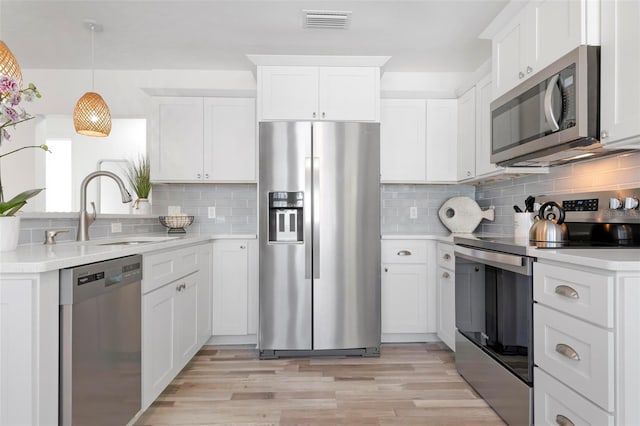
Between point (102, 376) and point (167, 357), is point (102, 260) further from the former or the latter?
point (167, 357)

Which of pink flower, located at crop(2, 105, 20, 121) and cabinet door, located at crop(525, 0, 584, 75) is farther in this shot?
cabinet door, located at crop(525, 0, 584, 75)

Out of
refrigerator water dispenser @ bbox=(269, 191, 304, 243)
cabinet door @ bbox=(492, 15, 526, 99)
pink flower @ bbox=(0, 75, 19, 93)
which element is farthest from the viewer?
refrigerator water dispenser @ bbox=(269, 191, 304, 243)

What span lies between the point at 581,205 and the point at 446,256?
3.45 feet

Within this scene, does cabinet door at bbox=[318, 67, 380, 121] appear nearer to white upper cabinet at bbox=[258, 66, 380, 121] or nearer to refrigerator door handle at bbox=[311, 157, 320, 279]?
white upper cabinet at bbox=[258, 66, 380, 121]

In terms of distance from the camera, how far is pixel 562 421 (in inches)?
61.9

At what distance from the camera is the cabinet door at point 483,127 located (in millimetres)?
2889

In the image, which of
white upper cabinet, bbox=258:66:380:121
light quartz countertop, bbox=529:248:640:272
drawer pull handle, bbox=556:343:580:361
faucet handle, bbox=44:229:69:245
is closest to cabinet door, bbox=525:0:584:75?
light quartz countertop, bbox=529:248:640:272

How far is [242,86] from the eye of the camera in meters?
3.60

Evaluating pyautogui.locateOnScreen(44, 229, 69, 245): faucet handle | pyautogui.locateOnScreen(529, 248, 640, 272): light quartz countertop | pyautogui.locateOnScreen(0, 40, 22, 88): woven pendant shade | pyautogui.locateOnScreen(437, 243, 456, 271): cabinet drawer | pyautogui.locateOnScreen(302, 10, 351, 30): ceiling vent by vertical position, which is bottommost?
pyautogui.locateOnScreen(437, 243, 456, 271): cabinet drawer

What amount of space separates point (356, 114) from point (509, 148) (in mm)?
1182

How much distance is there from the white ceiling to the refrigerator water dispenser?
1205mm

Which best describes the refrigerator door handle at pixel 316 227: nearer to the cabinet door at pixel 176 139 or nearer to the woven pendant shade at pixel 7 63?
the cabinet door at pixel 176 139

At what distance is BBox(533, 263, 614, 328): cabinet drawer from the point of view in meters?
1.34

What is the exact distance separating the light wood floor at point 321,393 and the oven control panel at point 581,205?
4.04ft
